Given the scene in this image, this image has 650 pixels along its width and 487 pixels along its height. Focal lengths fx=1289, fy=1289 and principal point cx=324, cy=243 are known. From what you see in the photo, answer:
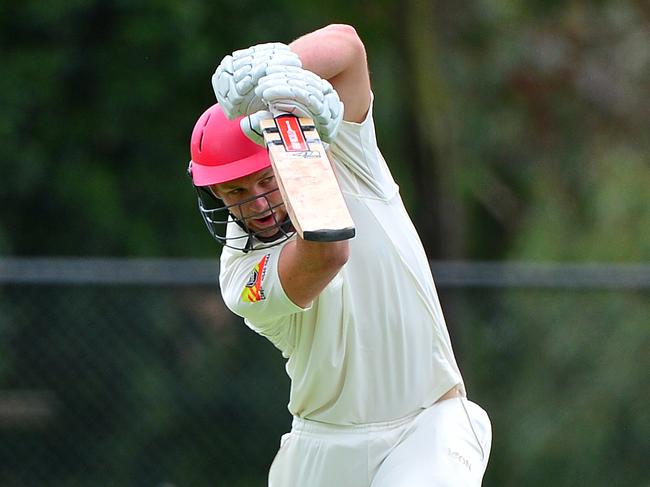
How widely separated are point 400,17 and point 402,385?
21.6 feet

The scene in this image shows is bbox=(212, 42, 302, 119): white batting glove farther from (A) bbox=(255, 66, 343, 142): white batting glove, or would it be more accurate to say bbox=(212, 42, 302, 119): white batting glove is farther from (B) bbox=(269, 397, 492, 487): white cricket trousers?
(B) bbox=(269, 397, 492, 487): white cricket trousers

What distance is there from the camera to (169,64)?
387 inches

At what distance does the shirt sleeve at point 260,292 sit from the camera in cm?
350

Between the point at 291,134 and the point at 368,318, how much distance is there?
0.83 metres

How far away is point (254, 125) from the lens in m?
3.24

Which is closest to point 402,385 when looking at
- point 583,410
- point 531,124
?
point 583,410

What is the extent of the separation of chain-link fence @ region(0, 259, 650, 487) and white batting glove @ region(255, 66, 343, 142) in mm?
5093

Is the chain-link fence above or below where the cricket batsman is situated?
below


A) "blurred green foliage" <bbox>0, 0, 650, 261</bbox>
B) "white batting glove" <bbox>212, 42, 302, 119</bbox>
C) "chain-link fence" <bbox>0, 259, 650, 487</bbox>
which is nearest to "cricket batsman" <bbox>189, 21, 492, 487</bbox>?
"white batting glove" <bbox>212, 42, 302, 119</bbox>

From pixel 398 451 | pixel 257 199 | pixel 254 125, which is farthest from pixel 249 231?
pixel 398 451

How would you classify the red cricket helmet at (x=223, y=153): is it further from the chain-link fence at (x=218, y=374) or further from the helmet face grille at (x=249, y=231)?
the chain-link fence at (x=218, y=374)

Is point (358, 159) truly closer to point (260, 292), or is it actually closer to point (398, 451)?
point (260, 292)

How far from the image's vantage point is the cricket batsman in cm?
358

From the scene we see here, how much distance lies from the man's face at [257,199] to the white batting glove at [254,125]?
28 cm
